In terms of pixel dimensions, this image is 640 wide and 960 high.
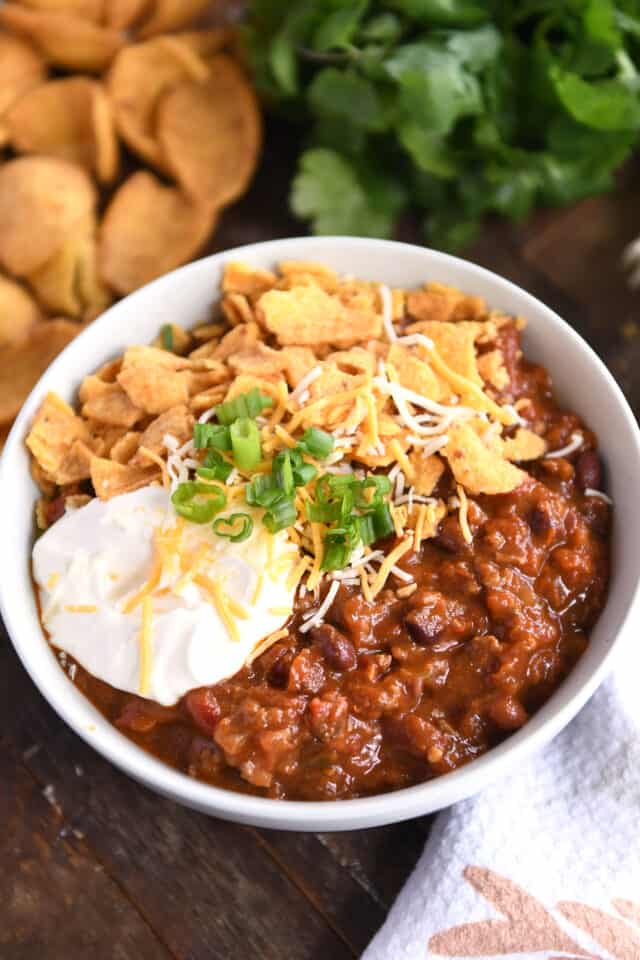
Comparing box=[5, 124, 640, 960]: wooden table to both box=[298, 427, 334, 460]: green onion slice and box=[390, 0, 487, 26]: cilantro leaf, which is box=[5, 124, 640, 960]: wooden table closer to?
box=[298, 427, 334, 460]: green onion slice

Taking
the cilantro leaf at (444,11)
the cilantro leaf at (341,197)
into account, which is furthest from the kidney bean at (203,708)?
the cilantro leaf at (444,11)

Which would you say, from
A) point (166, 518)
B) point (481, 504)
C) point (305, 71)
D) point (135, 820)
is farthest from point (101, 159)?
point (135, 820)

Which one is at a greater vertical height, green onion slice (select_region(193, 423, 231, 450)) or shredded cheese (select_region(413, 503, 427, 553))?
green onion slice (select_region(193, 423, 231, 450))

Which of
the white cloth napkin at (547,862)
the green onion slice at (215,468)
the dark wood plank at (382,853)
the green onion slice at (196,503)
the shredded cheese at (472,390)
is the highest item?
the shredded cheese at (472,390)

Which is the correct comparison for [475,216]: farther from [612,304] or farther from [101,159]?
[101,159]

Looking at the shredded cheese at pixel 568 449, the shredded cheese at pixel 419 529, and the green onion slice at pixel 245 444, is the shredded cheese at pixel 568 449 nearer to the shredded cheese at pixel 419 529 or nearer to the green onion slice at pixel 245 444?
the shredded cheese at pixel 419 529


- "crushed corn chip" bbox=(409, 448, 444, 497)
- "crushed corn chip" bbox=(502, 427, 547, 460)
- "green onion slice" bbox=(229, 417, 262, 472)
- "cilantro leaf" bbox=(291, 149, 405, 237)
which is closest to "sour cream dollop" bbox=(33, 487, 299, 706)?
"green onion slice" bbox=(229, 417, 262, 472)

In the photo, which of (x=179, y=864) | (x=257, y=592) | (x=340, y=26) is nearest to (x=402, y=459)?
(x=257, y=592)
